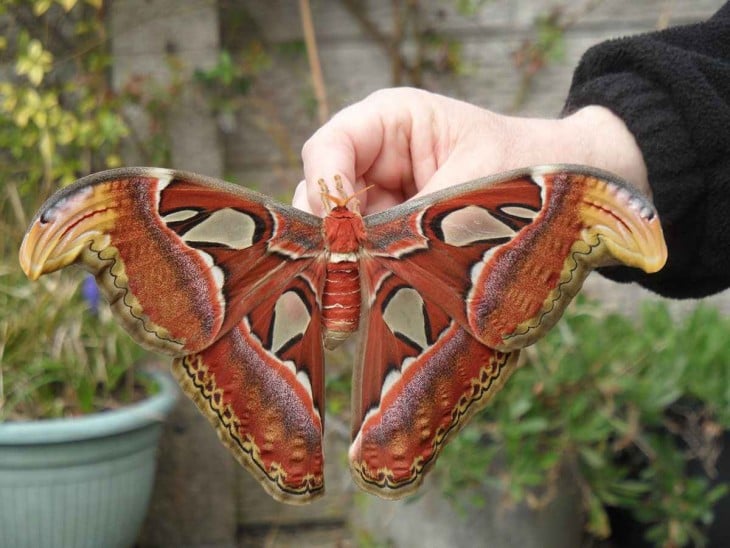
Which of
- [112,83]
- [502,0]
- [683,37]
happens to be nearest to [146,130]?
[112,83]

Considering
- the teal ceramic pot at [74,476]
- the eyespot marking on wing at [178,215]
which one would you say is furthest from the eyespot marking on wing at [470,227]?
the teal ceramic pot at [74,476]

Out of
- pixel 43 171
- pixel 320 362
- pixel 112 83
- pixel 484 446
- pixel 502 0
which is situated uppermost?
pixel 320 362

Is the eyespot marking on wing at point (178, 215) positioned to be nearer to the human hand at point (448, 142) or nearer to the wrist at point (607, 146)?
the human hand at point (448, 142)

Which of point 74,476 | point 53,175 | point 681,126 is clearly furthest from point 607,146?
point 53,175

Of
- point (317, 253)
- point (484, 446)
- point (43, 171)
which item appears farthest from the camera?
point (43, 171)

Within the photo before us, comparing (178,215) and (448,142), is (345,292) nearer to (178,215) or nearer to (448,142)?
(178,215)

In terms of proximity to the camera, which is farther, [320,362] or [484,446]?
[484,446]

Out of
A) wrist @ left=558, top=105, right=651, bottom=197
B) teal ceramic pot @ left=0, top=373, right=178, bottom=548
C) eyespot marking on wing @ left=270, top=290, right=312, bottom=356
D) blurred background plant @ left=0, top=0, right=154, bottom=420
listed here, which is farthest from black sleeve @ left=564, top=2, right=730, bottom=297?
blurred background plant @ left=0, top=0, right=154, bottom=420

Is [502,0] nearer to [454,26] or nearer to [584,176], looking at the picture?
[454,26]
